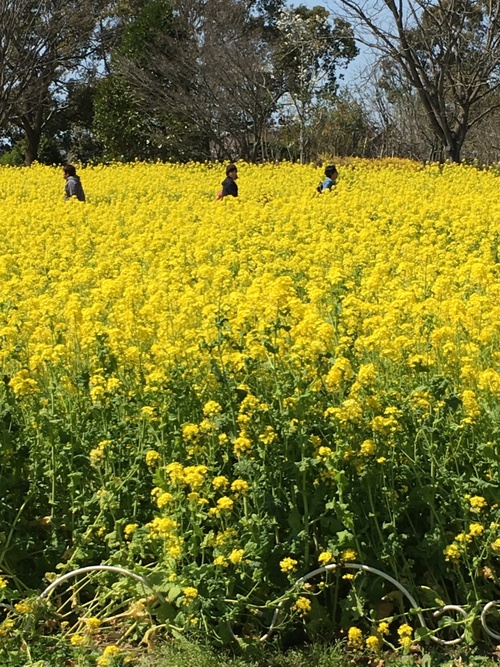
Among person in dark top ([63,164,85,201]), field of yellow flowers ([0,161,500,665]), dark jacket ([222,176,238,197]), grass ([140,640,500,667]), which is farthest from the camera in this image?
person in dark top ([63,164,85,201])

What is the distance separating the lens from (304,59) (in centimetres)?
3069

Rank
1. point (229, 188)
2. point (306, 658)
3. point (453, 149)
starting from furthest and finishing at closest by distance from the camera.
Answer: point (453, 149) < point (229, 188) < point (306, 658)

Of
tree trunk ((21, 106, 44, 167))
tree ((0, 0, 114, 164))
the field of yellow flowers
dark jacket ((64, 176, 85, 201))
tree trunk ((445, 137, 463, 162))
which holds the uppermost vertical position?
tree ((0, 0, 114, 164))

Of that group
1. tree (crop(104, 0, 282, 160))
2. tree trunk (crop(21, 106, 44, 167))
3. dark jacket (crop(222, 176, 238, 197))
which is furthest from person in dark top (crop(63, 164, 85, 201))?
tree trunk (crop(21, 106, 44, 167))

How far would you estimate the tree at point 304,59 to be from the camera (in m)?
29.5

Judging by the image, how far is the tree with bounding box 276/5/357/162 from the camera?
2950 cm

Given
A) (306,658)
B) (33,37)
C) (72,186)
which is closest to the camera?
(306,658)

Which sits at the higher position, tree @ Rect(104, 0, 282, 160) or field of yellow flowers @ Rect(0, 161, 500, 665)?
tree @ Rect(104, 0, 282, 160)

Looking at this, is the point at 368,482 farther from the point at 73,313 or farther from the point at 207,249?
the point at 207,249

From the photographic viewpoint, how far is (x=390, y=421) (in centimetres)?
339

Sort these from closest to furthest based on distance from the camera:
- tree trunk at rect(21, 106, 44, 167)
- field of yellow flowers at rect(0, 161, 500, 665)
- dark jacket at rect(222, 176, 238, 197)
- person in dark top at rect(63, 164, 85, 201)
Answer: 1. field of yellow flowers at rect(0, 161, 500, 665)
2. dark jacket at rect(222, 176, 238, 197)
3. person in dark top at rect(63, 164, 85, 201)
4. tree trunk at rect(21, 106, 44, 167)

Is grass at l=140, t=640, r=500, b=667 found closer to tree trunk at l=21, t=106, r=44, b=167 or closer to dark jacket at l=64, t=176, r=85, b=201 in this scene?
dark jacket at l=64, t=176, r=85, b=201

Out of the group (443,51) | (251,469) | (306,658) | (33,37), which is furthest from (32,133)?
(306,658)

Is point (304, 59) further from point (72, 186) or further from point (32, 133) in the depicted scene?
point (72, 186)
